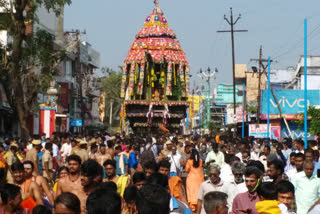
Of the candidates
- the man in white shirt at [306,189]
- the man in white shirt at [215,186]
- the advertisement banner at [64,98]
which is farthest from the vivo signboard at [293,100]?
the man in white shirt at [215,186]

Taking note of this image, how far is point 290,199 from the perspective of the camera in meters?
A: 7.58

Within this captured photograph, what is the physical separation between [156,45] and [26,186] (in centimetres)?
4575

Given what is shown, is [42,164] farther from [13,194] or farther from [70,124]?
[70,124]

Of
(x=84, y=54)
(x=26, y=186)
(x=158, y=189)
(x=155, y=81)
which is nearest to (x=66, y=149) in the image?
(x=26, y=186)

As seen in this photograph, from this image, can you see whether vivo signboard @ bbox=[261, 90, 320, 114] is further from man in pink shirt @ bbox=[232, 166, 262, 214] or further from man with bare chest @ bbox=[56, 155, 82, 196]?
man in pink shirt @ bbox=[232, 166, 262, 214]

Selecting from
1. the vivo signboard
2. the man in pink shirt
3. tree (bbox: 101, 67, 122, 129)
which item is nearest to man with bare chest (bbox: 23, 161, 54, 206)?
the man in pink shirt

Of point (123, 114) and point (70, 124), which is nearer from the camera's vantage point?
point (123, 114)

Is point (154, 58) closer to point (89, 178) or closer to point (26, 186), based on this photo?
point (26, 186)

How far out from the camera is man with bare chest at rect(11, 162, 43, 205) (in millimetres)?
8510

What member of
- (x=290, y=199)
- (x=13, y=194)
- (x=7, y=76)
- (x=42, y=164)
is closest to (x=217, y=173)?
(x=290, y=199)

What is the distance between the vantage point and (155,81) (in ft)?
184

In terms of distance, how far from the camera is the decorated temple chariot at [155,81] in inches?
2092

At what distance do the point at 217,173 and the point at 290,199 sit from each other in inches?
91.3

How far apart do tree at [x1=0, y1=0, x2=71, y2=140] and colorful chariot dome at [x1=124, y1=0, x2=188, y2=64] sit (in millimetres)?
28055
